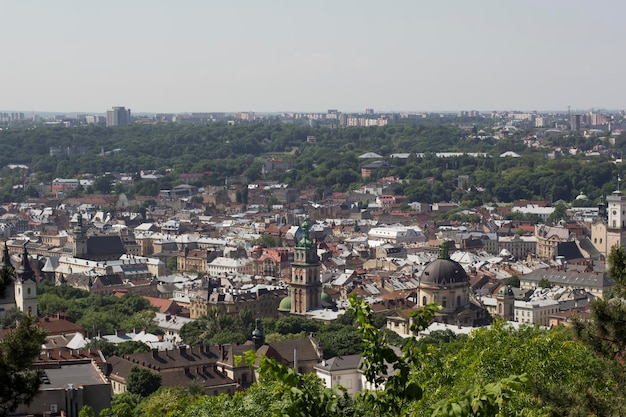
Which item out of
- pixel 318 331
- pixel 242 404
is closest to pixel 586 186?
pixel 318 331

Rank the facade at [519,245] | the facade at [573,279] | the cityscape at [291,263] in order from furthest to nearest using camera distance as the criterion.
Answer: the facade at [519,245] < the facade at [573,279] < the cityscape at [291,263]

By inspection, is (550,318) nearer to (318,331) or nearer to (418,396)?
(318,331)

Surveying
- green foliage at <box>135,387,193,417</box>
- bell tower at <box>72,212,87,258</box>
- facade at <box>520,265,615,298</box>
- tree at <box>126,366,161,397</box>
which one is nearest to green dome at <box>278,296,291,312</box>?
facade at <box>520,265,615,298</box>

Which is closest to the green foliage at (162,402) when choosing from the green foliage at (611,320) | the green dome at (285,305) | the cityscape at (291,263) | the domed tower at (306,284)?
the cityscape at (291,263)

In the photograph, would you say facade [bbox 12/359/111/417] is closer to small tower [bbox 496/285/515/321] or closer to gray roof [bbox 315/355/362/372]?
gray roof [bbox 315/355/362/372]

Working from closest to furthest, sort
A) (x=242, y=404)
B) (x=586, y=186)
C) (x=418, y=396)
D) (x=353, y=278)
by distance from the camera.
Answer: (x=418, y=396) → (x=242, y=404) → (x=353, y=278) → (x=586, y=186)

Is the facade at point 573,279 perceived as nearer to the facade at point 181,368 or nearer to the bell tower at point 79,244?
the facade at point 181,368

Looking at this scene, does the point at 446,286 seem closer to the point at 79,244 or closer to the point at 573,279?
the point at 573,279
